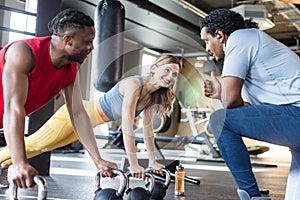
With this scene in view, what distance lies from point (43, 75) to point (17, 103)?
30 centimetres

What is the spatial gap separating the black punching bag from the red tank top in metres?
1.06

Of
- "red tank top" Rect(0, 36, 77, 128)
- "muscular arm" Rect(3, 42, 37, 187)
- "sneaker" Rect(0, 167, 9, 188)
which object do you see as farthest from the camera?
"sneaker" Rect(0, 167, 9, 188)

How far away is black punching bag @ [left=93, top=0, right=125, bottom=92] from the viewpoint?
2996 mm

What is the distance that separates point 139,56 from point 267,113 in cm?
128

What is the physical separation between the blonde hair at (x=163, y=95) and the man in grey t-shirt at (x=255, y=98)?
60 cm

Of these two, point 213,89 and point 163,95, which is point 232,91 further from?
point 163,95

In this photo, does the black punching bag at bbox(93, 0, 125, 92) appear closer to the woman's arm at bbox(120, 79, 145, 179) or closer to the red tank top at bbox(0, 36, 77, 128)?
the woman's arm at bbox(120, 79, 145, 179)

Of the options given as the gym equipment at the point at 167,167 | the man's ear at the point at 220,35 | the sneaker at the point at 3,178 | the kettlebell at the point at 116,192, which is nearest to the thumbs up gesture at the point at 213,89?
the man's ear at the point at 220,35

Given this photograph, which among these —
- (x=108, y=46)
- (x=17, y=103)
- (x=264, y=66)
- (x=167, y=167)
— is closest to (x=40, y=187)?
(x=17, y=103)

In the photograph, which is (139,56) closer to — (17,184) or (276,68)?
(276,68)

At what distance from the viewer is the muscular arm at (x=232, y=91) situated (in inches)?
69.3

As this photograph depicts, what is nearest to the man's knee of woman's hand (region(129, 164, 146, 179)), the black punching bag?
woman's hand (region(129, 164, 146, 179))

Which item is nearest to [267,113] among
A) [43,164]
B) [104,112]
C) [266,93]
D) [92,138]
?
[266,93]

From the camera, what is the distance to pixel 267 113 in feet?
5.70
